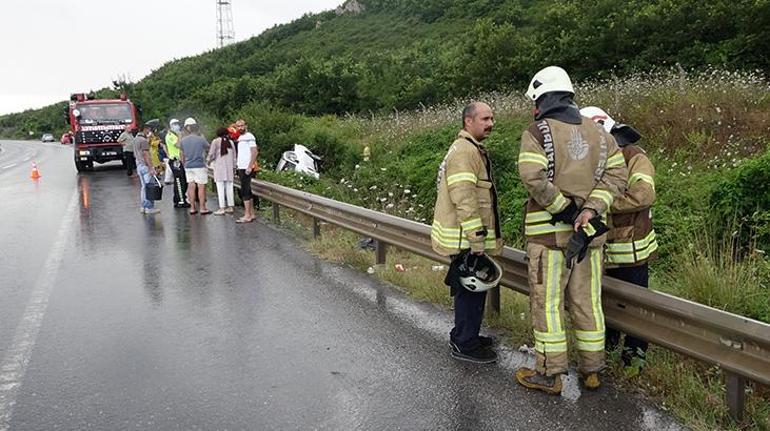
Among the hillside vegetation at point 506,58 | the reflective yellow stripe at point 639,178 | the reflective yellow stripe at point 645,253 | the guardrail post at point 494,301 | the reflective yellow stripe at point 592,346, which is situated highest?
the hillside vegetation at point 506,58

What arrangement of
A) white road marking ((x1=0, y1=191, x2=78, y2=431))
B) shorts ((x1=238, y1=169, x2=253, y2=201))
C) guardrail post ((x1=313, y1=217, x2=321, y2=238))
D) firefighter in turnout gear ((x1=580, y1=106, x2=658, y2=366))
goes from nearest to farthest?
white road marking ((x1=0, y1=191, x2=78, y2=431)) → firefighter in turnout gear ((x1=580, y1=106, x2=658, y2=366)) → guardrail post ((x1=313, y1=217, x2=321, y2=238)) → shorts ((x1=238, y1=169, x2=253, y2=201))

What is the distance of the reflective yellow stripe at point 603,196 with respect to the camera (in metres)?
4.06

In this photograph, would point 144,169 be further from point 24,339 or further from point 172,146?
point 24,339

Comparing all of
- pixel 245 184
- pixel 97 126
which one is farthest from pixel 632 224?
pixel 97 126

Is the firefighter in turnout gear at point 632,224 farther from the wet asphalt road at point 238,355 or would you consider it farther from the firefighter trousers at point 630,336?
the wet asphalt road at point 238,355

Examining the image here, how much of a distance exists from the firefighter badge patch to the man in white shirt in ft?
27.9

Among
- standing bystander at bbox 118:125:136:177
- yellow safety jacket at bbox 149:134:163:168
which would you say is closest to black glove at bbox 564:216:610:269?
yellow safety jacket at bbox 149:134:163:168

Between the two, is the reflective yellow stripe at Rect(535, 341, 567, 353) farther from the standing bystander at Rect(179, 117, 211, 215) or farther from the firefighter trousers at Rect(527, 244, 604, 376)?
the standing bystander at Rect(179, 117, 211, 215)

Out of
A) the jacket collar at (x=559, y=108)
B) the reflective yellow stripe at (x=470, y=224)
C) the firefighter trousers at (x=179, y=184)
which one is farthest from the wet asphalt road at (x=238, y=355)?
the firefighter trousers at (x=179, y=184)

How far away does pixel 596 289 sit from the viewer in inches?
166

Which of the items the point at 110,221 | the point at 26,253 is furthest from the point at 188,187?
the point at 26,253

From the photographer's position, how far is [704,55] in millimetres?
16828

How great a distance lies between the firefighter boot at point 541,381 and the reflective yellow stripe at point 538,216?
1.02 metres

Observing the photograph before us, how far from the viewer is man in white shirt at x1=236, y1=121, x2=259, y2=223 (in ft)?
38.7
